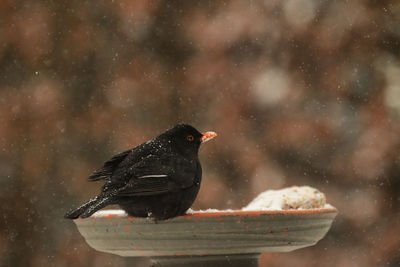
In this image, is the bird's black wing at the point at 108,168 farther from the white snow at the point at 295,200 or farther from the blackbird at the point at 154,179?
the white snow at the point at 295,200

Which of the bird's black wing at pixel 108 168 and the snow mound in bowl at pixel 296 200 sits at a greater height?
the bird's black wing at pixel 108 168

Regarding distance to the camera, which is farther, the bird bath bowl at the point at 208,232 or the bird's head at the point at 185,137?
the bird's head at the point at 185,137

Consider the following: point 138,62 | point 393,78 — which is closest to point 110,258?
point 138,62

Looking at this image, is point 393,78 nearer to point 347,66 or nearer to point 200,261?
point 347,66

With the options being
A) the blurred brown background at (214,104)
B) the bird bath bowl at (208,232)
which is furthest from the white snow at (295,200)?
the blurred brown background at (214,104)

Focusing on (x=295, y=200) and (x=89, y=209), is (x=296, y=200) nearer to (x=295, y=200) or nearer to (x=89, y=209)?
(x=295, y=200)

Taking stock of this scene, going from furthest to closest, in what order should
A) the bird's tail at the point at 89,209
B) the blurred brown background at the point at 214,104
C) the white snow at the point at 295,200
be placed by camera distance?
1. the blurred brown background at the point at 214,104
2. the white snow at the point at 295,200
3. the bird's tail at the point at 89,209
